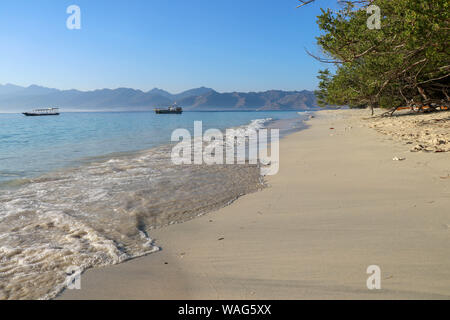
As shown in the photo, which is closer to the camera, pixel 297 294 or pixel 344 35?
pixel 297 294

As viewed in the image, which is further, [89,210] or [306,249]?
[89,210]

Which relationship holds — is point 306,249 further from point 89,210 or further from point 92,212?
point 89,210

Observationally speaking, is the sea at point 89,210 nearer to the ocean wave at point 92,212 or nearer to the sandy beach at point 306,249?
the ocean wave at point 92,212

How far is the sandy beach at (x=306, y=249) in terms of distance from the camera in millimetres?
2207

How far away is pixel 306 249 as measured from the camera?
111 inches

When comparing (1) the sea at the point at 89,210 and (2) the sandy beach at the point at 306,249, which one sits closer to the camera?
(2) the sandy beach at the point at 306,249

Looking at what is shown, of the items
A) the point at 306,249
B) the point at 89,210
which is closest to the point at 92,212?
the point at 89,210

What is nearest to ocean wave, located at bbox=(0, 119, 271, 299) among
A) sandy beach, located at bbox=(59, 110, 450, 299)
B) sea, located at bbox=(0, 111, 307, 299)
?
sea, located at bbox=(0, 111, 307, 299)

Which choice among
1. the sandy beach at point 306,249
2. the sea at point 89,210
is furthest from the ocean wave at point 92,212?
the sandy beach at point 306,249

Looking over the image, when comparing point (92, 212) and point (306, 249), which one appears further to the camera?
point (92, 212)
